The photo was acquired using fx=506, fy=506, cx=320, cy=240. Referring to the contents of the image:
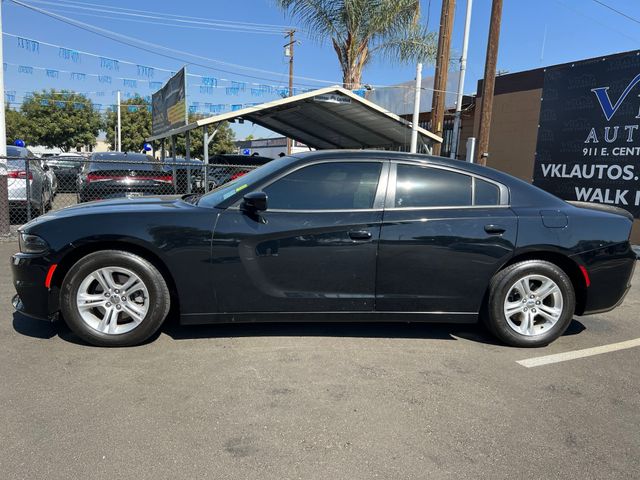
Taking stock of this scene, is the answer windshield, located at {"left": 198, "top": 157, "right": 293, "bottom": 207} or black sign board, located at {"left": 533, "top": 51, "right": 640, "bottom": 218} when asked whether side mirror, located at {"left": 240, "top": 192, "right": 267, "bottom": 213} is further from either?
black sign board, located at {"left": 533, "top": 51, "right": 640, "bottom": 218}

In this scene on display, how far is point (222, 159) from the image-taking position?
1447 centimetres

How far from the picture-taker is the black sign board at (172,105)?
43.6 feet

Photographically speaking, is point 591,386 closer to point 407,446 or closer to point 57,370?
point 407,446

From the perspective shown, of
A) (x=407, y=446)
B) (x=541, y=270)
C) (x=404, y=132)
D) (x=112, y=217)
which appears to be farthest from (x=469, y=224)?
(x=404, y=132)

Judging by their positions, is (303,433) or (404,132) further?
(404,132)

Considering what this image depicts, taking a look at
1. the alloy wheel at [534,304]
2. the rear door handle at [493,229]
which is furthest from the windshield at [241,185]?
the alloy wheel at [534,304]

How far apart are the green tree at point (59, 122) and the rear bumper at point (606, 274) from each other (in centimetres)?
4390

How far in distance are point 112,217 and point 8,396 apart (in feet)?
4.53

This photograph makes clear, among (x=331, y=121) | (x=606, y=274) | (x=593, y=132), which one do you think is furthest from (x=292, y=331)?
(x=331, y=121)

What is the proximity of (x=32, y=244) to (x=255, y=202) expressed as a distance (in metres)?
1.72

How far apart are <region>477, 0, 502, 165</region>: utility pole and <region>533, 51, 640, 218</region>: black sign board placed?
1.18 metres

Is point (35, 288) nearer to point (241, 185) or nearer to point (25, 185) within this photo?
point (241, 185)

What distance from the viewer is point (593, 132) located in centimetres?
1014

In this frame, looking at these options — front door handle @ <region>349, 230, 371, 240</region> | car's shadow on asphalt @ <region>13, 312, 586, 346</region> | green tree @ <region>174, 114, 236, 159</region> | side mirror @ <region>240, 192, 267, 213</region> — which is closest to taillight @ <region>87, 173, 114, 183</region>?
car's shadow on asphalt @ <region>13, 312, 586, 346</region>
